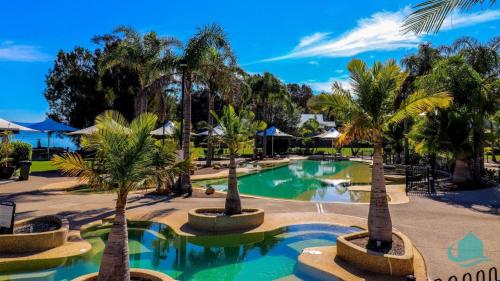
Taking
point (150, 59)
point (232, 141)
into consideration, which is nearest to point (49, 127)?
point (150, 59)

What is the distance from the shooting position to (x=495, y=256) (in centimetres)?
848

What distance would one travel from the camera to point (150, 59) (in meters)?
20.0

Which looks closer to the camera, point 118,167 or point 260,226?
point 118,167

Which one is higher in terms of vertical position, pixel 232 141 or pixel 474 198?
pixel 232 141

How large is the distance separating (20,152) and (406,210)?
22.9 metres

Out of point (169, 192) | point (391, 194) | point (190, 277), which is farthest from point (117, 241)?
point (391, 194)

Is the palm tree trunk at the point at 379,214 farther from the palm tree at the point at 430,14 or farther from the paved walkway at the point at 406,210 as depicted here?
the palm tree at the point at 430,14

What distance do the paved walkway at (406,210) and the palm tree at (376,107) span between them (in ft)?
4.85

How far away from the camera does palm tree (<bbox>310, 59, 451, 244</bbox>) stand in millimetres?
8414

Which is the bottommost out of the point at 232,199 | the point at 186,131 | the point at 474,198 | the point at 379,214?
the point at 474,198

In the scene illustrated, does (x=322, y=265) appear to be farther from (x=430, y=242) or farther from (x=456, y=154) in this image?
(x=456, y=154)

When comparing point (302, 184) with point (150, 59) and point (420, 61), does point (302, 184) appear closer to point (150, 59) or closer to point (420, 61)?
point (150, 59)

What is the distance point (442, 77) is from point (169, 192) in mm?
15171

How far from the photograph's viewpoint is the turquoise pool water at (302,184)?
64.5 ft
